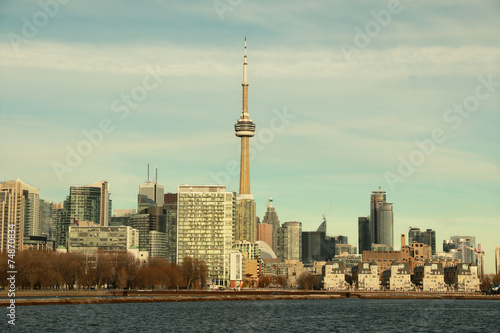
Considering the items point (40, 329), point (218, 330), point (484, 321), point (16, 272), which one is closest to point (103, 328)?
point (40, 329)

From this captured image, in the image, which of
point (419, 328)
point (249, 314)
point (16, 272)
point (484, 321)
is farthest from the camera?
point (16, 272)

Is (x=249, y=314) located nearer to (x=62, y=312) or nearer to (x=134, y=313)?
(x=134, y=313)

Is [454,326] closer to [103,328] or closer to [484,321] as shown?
[484,321]

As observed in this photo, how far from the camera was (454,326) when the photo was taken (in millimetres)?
136125

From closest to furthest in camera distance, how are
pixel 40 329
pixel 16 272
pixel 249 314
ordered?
pixel 40 329, pixel 249 314, pixel 16 272

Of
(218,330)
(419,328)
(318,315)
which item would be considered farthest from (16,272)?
(419,328)

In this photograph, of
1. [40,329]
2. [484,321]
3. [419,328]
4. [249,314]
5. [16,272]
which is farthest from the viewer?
[16,272]

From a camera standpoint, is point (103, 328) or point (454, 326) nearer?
point (103, 328)

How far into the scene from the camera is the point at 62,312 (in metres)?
150

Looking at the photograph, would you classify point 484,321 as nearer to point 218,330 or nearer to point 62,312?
point 218,330

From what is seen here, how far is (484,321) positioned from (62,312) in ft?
270

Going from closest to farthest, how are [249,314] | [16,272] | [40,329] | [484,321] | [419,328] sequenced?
[40,329]
[419,328]
[484,321]
[249,314]
[16,272]

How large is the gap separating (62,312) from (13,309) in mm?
10153

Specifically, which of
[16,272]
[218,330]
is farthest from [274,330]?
[16,272]
